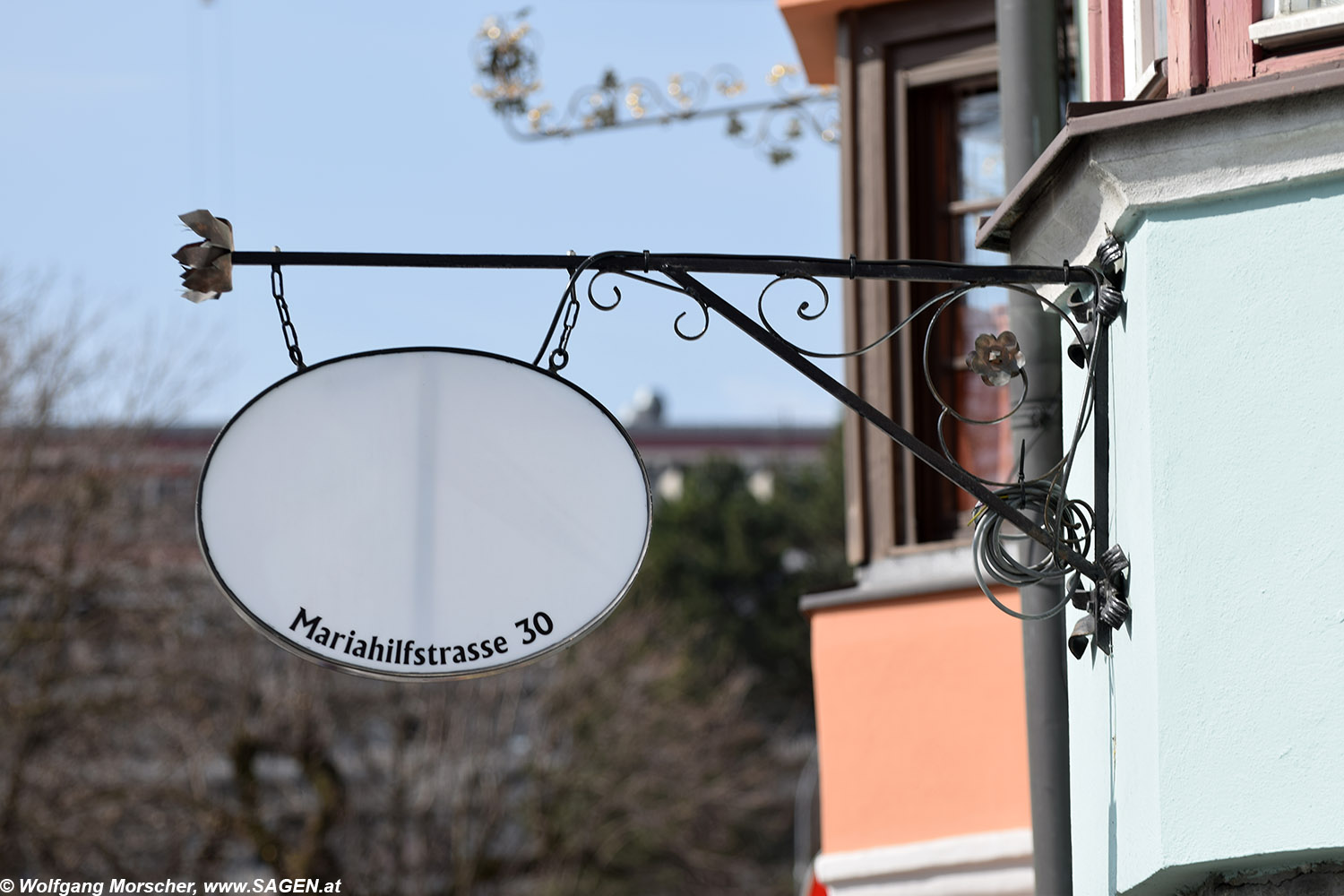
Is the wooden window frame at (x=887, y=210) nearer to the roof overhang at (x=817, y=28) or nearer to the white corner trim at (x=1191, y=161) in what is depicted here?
the roof overhang at (x=817, y=28)

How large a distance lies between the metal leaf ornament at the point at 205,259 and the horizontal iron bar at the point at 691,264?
37 mm

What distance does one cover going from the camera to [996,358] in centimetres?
396

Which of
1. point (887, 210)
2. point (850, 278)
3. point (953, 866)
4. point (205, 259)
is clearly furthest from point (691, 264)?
point (887, 210)

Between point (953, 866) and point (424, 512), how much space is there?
3.60 meters

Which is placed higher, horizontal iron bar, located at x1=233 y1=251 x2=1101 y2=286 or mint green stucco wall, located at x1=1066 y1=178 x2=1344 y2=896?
horizontal iron bar, located at x1=233 y1=251 x2=1101 y2=286

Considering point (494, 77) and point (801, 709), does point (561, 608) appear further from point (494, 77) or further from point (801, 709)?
point (801, 709)

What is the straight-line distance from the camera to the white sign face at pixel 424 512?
368 cm

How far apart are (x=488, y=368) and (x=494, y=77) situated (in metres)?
4.71

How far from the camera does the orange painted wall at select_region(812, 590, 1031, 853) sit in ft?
22.1

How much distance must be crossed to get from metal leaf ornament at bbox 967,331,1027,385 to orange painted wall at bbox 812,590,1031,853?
8.97 ft

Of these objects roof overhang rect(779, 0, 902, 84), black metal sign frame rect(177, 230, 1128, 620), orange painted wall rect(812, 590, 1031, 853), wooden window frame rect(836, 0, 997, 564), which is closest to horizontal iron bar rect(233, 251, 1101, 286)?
black metal sign frame rect(177, 230, 1128, 620)

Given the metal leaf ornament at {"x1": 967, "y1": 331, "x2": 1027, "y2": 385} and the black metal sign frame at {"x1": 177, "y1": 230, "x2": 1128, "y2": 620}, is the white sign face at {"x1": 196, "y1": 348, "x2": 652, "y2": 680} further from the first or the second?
the metal leaf ornament at {"x1": 967, "y1": 331, "x2": 1027, "y2": 385}

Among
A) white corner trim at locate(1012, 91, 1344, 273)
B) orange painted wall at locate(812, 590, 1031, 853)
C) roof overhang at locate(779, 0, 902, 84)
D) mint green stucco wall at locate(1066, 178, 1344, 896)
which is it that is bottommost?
orange painted wall at locate(812, 590, 1031, 853)

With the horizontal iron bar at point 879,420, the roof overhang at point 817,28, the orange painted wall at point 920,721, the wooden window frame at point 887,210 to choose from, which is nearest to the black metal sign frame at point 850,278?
the horizontal iron bar at point 879,420
